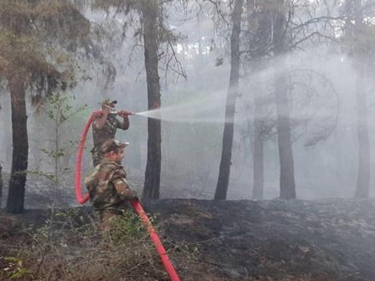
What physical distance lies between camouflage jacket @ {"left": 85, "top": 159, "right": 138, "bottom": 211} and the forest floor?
297mm

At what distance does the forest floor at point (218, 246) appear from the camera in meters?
4.68

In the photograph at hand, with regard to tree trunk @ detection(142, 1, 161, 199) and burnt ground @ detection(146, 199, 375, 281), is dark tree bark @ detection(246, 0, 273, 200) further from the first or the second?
burnt ground @ detection(146, 199, 375, 281)

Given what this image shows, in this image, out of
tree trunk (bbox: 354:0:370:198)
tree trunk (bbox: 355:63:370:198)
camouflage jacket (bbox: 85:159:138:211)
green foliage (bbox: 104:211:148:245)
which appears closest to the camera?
green foliage (bbox: 104:211:148:245)

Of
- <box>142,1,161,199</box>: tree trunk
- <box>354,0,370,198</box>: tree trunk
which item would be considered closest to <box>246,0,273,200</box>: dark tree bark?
<box>142,1,161,199</box>: tree trunk

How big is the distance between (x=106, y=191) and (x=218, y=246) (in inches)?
117

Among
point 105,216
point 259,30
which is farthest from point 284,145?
point 105,216

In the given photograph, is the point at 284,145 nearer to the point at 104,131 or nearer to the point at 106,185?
the point at 104,131

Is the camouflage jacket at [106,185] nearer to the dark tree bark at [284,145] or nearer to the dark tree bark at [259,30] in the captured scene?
the dark tree bark at [259,30]

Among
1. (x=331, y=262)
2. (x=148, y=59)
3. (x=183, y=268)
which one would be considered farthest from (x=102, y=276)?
(x=148, y=59)

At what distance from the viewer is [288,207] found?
12.0 metres

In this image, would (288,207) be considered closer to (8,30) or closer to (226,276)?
(226,276)

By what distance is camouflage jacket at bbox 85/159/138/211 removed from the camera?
18.7 feet

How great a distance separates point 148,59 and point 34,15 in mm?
3617

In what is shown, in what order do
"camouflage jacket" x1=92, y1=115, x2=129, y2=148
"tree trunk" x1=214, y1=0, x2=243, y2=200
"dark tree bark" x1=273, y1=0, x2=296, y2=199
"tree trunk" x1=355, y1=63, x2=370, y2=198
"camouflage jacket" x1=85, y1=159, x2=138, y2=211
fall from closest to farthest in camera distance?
1. "camouflage jacket" x1=85, y1=159, x2=138, y2=211
2. "camouflage jacket" x1=92, y1=115, x2=129, y2=148
3. "tree trunk" x1=214, y1=0, x2=243, y2=200
4. "dark tree bark" x1=273, y1=0, x2=296, y2=199
5. "tree trunk" x1=355, y1=63, x2=370, y2=198
